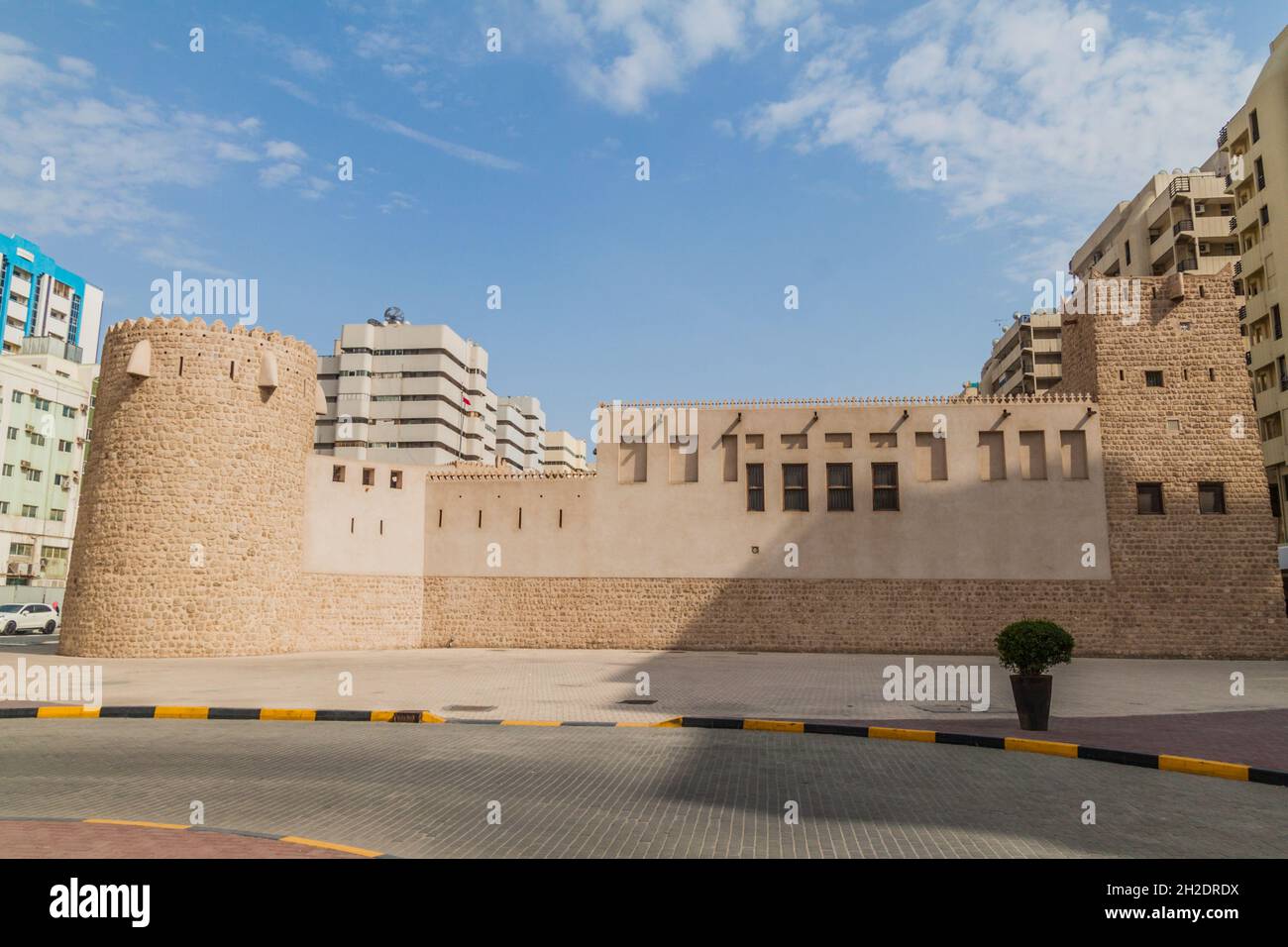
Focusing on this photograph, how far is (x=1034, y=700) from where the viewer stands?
11.7 m

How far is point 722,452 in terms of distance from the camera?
31.2 meters

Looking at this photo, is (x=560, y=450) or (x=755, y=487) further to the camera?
(x=560, y=450)

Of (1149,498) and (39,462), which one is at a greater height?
(39,462)

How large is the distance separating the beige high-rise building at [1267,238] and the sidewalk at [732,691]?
25.0m

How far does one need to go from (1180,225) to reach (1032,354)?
1807cm

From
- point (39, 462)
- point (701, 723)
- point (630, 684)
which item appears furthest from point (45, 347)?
point (701, 723)

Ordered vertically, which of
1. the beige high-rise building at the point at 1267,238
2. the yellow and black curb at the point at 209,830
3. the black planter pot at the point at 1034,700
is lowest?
the yellow and black curb at the point at 209,830

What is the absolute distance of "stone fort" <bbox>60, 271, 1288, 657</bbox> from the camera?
1032 inches

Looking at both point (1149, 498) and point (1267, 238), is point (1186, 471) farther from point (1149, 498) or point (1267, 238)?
point (1267, 238)

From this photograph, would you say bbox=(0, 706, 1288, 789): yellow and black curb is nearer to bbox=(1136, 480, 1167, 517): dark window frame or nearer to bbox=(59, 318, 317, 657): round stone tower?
bbox=(59, 318, 317, 657): round stone tower

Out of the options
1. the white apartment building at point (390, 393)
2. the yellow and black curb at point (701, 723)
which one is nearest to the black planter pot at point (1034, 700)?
the yellow and black curb at point (701, 723)

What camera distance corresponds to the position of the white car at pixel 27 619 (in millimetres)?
38906

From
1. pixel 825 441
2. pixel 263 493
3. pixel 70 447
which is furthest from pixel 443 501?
pixel 70 447

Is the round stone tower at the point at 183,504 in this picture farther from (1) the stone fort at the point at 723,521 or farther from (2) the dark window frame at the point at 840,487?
(2) the dark window frame at the point at 840,487
